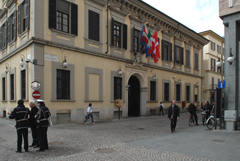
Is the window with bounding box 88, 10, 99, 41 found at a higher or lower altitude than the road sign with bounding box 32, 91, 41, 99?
higher

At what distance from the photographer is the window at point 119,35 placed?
19.4 metres

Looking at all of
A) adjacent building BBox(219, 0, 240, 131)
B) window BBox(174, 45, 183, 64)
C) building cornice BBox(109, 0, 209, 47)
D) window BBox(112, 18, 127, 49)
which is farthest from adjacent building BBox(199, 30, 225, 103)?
adjacent building BBox(219, 0, 240, 131)

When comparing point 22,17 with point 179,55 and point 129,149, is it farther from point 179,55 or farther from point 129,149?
point 179,55

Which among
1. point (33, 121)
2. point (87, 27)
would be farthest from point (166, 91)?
point (33, 121)

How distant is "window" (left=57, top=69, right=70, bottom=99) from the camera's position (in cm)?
1517

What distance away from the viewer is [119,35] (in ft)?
64.7

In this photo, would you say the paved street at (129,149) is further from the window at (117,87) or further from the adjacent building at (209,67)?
the adjacent building at (209,67)

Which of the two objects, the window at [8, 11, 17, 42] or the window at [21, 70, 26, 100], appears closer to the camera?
the window at [21, 70, 26, 100]

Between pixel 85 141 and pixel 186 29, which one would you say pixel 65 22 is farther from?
pixel 186 29

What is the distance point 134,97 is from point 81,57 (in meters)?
8.32

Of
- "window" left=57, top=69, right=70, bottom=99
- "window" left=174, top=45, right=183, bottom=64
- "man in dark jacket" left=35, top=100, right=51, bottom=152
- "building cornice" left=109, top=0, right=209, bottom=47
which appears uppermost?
"building cornice" left=109, top=0, right=209, bottom=47

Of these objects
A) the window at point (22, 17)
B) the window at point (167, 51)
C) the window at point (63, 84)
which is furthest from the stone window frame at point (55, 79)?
the window at point (167, 51)

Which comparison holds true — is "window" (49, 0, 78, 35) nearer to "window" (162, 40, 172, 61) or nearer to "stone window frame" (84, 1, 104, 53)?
"stone window frame" (84, 1, 104, 53)

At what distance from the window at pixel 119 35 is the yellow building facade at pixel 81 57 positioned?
9 centimetres
